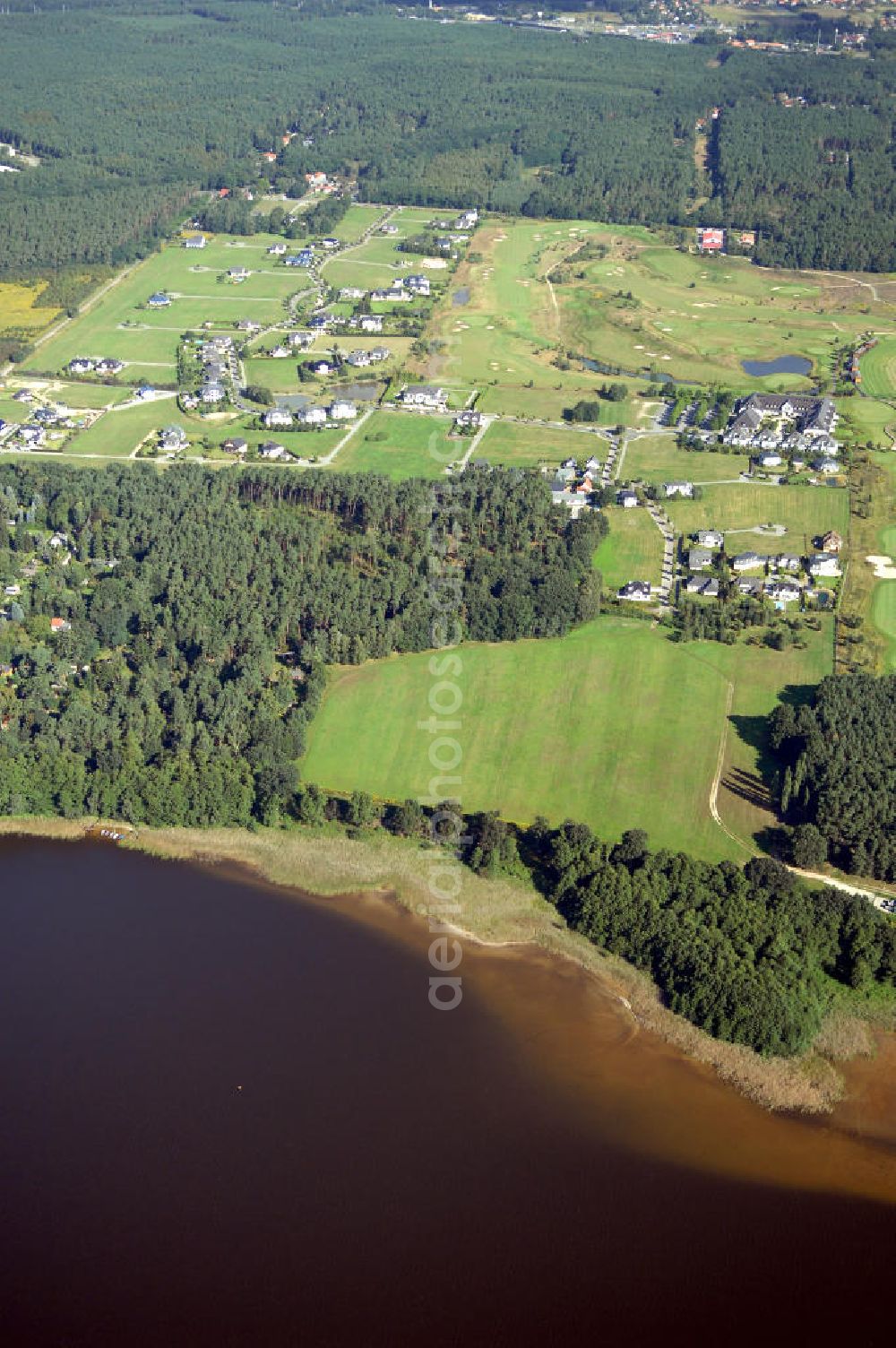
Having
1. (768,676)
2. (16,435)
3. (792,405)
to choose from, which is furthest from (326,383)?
(768,676)

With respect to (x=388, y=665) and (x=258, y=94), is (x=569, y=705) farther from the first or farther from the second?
(x=258, y=94)

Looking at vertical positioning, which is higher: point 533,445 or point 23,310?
point 23,310

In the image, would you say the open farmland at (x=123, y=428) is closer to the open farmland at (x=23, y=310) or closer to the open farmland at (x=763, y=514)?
the open farmland at (x=23, y=310)

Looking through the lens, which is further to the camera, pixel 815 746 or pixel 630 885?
pixel 815 746

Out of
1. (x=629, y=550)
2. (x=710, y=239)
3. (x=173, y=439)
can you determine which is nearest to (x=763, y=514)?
(x=629, y=550)

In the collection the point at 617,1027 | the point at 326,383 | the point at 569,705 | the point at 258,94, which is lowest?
the point at 617,1027

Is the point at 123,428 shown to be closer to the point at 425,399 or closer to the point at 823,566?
the point at 425,399

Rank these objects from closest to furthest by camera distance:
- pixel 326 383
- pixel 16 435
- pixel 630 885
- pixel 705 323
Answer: pixel 630 885
pixel 16 435
pixel 326 383
pixel 705 323
